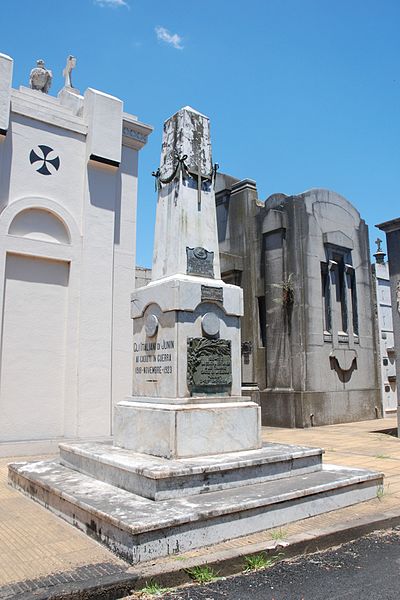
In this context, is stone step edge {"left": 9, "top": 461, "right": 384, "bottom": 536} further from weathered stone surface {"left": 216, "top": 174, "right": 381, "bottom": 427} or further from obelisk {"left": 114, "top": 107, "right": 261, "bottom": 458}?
weathered stone surface {"left": 216, "top": 174, "right": 381, "bottom": 427}

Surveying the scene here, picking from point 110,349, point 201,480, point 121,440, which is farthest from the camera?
point 110,349

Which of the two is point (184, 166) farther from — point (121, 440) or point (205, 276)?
point (121, 440)

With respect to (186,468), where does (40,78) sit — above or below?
above

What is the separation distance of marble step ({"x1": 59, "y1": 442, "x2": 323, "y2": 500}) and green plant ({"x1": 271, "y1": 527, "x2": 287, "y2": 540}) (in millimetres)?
804

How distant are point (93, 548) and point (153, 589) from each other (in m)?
1.01

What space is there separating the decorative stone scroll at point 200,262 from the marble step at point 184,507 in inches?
123

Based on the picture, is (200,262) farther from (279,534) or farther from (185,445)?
(279,534)

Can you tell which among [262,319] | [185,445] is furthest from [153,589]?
[262,319]

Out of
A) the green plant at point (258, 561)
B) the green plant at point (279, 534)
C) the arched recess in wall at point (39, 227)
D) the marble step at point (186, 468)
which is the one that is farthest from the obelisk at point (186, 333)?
the arched recess in wall at point (39, 227)

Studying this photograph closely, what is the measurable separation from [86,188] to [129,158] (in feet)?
5.72

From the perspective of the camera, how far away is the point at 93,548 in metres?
4.64

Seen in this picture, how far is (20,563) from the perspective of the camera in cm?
426

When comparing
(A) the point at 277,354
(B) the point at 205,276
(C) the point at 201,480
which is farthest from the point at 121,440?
(A) the point at 277,354

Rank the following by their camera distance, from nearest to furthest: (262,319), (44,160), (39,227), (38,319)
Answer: (38,319) → (39,227) → (44,160) → (262,319)
